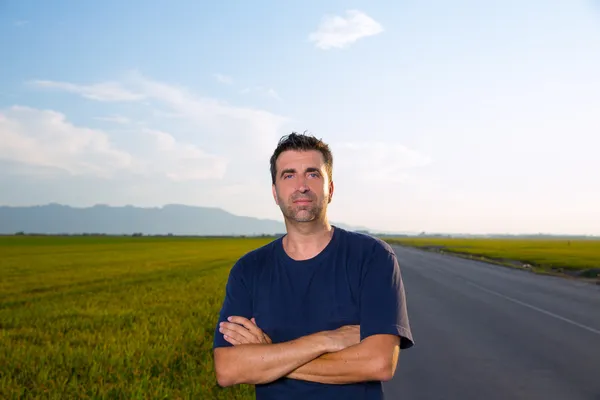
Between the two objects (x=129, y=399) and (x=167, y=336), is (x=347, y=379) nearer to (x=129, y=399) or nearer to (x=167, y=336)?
(x=129, y=399)

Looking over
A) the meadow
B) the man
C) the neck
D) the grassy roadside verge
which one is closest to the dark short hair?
the man

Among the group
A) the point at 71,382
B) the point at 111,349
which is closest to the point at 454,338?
the point at 111,349

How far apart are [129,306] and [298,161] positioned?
46.5 feet

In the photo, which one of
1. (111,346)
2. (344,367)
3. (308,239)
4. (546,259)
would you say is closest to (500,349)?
(111,346)

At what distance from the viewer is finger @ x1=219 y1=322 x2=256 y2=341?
9.71ft

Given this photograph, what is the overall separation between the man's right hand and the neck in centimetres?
40

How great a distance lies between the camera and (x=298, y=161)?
3.00 meters

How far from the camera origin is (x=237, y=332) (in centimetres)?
300

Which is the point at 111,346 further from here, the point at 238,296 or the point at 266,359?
the point at 266,359

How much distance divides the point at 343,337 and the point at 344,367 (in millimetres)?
157

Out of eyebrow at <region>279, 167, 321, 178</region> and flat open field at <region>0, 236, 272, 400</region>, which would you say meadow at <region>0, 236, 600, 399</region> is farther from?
eyebrow at <region>279, 167, 321, 178</region>

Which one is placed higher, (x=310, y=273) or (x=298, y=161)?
(x=298, y=161)

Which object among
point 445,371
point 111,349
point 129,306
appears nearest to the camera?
point 445,371

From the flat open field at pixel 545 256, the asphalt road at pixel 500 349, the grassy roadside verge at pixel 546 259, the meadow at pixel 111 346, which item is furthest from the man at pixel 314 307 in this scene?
the flat open field at pixel 545 256
